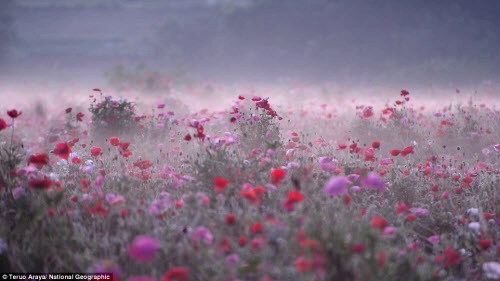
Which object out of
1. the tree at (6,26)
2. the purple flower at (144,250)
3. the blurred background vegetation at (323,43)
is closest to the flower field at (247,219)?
the purple flower at (144,250)

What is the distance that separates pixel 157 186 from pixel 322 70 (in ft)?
57.1

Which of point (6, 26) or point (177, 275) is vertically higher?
point (6, 26)

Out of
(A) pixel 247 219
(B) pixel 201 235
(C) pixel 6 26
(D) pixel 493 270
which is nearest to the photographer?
(B) pixel 201 235

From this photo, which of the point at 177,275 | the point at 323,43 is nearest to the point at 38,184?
the point at 177,275

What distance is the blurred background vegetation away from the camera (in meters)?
18.8

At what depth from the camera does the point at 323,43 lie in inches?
848

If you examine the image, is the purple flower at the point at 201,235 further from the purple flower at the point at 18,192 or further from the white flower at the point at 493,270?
the white flower at the point at 493,270

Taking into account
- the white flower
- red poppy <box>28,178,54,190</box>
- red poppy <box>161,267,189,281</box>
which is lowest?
the white flower

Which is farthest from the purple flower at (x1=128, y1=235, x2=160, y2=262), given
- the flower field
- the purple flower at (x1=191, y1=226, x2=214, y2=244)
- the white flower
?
the white flower

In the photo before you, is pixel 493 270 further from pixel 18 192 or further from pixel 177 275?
pixel 18 192

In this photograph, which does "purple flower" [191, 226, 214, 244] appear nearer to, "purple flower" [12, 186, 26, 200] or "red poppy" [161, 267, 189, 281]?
"red poppy" [161, 267, 189, 281]

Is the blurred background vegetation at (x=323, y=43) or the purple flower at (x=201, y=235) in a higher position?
the blurred background vegetation at (x=323, y=43)

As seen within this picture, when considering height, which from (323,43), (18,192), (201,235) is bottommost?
(201,235)

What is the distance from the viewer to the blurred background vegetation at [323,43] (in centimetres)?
1884
